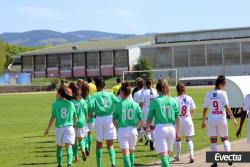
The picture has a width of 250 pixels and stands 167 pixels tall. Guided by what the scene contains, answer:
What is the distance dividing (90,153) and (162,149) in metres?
6.71

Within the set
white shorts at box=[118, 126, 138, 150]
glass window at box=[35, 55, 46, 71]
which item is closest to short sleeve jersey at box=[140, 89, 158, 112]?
white shorts at box=[118, 126, 138, 150]

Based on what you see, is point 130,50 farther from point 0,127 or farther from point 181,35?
point 0,127

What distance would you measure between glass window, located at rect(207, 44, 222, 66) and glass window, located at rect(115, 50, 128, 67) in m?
16.4

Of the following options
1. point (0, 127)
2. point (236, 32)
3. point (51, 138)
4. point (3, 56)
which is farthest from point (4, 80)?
point (51, 138)

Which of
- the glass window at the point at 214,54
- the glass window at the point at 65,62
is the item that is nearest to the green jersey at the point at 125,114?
the glass window at the point at 214,54

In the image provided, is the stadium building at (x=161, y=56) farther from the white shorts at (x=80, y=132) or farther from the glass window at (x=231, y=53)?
the white shorts at (x=80, y=132)

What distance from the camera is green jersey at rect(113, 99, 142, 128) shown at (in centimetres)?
1259

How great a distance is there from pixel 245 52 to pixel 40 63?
44.5 meters

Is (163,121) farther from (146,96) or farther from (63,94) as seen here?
(146,96)

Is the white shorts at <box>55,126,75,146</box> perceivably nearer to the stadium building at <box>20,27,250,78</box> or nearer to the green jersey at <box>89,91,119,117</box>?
the green jersey at <box>89,91,119,117</box>

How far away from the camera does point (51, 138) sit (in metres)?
24.1

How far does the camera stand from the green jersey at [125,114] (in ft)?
41.3

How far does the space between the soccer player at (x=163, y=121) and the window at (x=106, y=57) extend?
10620 centimetres

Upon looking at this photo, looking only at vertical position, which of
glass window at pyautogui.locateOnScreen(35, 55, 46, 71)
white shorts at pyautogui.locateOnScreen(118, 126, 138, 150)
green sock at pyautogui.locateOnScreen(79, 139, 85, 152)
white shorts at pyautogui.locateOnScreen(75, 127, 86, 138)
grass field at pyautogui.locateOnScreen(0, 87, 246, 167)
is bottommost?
grass field at pyautogui.locateOnScreen(0, 87, 246, 167)
